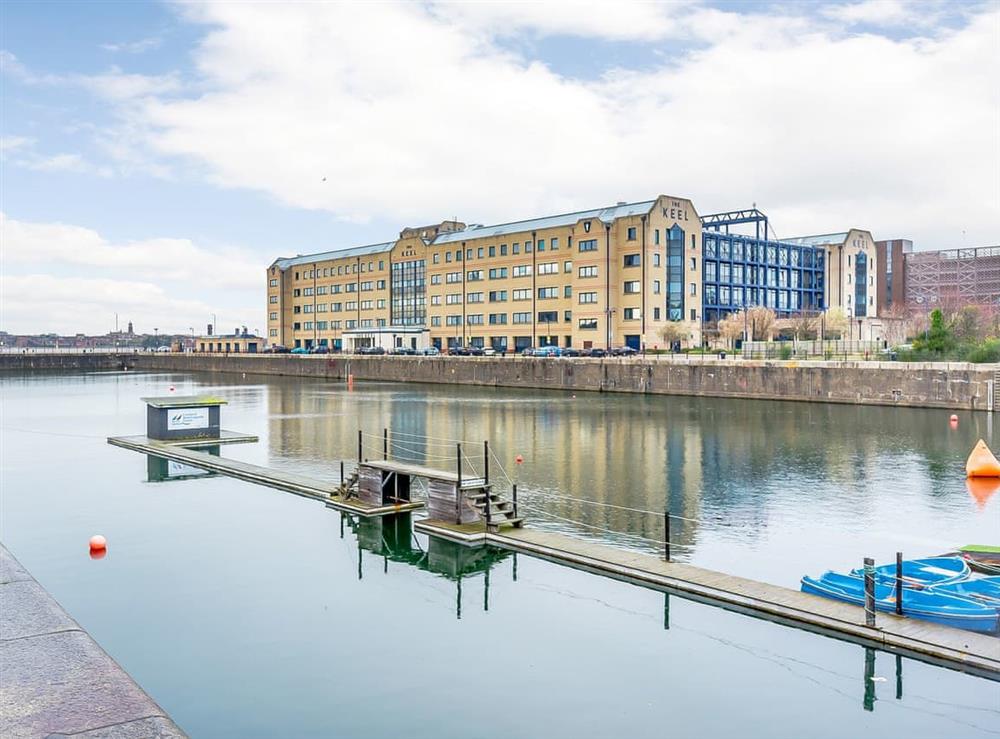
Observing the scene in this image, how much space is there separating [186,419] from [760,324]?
85.5 metres

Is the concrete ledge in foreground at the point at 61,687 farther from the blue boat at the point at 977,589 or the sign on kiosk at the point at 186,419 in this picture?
the sign on kiosk at the point at 186,419

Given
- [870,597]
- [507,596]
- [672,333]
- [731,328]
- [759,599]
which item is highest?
[731,328]

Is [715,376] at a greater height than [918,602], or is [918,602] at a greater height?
[715,376]

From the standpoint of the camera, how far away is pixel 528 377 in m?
98.6

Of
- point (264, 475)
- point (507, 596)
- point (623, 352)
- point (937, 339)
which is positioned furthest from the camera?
point (623, 352)

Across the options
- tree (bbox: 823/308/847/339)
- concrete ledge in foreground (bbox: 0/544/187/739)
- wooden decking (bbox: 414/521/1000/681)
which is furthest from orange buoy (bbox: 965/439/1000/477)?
tree (bbox: 823/308/847/339)

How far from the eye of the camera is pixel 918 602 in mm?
16828

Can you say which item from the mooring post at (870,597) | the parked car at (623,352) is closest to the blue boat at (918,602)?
the mooring post at (870,597)

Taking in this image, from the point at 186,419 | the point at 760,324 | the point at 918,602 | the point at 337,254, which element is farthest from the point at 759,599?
the point at 337,254

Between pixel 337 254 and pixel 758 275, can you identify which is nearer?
pixel 758 275

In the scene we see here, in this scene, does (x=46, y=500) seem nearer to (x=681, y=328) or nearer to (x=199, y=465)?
(x=199, y=465)

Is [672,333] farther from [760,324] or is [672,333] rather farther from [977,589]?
[977,589]

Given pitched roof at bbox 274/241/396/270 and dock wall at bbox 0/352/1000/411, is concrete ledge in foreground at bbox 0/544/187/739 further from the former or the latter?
pitched roof at bbox 274/241/396/270

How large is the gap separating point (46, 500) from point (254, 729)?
2198 cm
